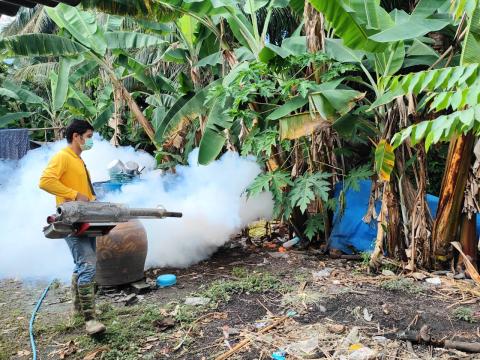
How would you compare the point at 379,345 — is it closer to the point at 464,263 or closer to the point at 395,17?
the point at 464,263

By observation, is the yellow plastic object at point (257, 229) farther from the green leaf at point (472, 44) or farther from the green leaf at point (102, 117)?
the green leaf at point (102, 117)

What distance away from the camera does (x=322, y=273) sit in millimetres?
5391

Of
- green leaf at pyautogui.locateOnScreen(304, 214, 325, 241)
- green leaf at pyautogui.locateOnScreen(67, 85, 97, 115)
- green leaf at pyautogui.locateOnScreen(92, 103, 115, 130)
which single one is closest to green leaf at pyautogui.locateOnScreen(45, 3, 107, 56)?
green leaf at pyautogui.locateOnScreen(92, 103, 115, 130)

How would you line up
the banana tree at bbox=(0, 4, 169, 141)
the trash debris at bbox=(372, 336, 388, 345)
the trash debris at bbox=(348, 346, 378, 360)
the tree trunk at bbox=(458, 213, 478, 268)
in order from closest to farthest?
the trash debris at bbox=(348, 346, 378, 360)
the trash debris at bbox=(372, 336, 388, 345)
the tree trunk at bbox=(458, 213, 478, 268)
the banana tree at bbox=(0, 4, 169, 141)

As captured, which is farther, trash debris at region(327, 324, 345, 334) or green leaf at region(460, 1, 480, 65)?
green leaf at region(460, 1, 480, 65)

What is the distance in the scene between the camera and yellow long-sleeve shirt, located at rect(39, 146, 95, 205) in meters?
3.91

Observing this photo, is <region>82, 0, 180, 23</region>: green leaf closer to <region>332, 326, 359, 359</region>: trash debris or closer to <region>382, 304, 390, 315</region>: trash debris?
<region>332, 326, 359, 359</region>: trash debris

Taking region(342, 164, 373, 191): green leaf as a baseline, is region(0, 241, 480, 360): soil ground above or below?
below

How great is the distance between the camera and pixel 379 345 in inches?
135

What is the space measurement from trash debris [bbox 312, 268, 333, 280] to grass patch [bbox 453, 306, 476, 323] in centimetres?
157

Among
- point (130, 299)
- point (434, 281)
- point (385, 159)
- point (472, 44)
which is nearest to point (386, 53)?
point (472, 44)

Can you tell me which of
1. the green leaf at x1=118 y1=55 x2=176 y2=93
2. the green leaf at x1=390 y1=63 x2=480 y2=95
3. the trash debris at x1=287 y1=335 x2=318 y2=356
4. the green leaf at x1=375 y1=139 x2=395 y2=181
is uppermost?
the green leaf at x1=118 y1=55 x2=176 y2=93

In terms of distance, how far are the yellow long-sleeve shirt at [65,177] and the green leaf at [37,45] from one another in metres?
3.80

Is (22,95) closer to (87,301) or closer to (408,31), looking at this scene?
(87,301)
